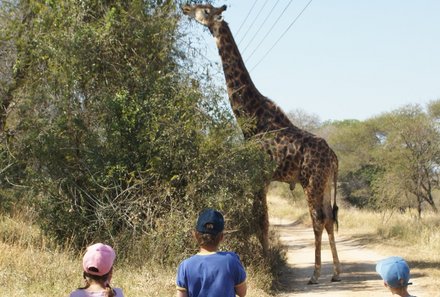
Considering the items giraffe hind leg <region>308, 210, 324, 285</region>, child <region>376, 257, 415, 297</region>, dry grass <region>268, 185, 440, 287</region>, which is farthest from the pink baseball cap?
giraffe hind leg <region>308, 210, 324, 285</region>

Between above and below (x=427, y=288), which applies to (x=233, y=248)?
above

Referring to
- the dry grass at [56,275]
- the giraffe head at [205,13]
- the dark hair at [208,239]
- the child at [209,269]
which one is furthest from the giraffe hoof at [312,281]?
the dark hair at [208,239]

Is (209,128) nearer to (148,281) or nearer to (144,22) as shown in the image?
(144,22)

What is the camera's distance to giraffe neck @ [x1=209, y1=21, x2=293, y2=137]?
12.3 metres

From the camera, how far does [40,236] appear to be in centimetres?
1080

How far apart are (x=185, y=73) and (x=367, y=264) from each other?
572 centimetres

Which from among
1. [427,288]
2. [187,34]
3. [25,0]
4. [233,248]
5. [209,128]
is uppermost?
[25,0]

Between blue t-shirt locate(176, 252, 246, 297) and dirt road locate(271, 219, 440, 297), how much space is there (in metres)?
5.97

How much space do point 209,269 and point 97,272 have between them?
75 cm

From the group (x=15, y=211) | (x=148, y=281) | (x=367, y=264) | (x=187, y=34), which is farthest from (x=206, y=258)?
(x=367, y=264)

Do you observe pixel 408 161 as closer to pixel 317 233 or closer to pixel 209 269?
pixel 317 233

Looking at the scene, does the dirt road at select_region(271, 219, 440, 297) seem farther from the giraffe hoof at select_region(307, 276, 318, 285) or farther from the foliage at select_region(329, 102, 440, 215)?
the foliage at select_region(329, 102, 440, 215)

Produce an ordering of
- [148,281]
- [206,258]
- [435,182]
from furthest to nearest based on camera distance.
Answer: [435,182] → [148,281] → [206,258]

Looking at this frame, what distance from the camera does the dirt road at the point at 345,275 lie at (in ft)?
34.9
